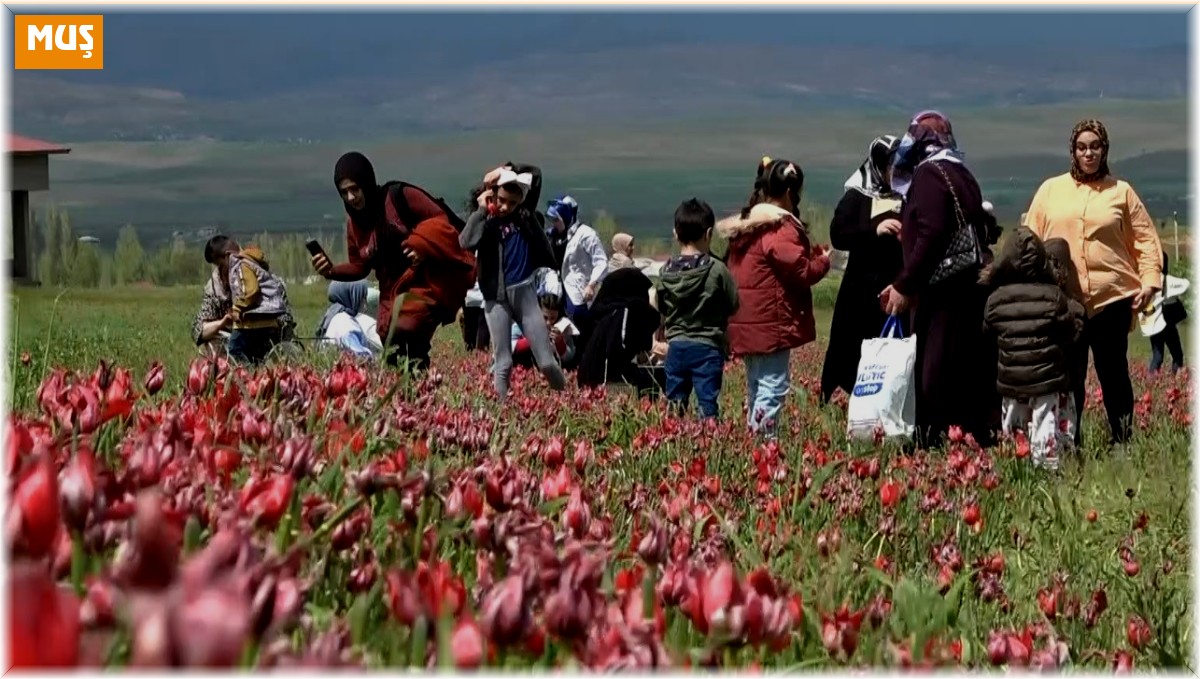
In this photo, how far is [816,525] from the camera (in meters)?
3.93

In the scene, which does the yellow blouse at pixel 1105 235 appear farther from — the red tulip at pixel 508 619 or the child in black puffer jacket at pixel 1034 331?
the red tulip at pixel 508 619

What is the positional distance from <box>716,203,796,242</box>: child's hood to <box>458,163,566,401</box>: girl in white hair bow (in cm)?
112

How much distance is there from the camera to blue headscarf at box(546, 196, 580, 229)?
42.6 ft

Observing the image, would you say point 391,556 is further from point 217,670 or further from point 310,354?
point 310,354

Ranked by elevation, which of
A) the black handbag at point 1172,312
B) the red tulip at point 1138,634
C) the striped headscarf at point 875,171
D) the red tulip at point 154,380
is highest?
the striped headscarf at point 875,171

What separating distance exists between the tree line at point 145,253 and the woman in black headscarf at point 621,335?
4.31 ft

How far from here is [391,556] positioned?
84.8 inches

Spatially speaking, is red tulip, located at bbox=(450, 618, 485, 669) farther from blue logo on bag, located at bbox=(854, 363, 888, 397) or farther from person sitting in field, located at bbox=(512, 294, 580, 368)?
person sitting in field, located at bbox=(512, 294, 580, 368)

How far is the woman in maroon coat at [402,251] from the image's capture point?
820 centimetres

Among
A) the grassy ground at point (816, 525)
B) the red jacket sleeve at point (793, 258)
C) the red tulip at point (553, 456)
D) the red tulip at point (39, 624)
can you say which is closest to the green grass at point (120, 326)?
the grassy ground at point (816, 525)

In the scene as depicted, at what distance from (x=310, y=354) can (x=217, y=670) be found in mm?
6451

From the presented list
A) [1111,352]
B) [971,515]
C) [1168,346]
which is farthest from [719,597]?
[1168,346]

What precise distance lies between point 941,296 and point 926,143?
766 mm

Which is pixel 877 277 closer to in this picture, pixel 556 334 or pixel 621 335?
pixel 621 335
